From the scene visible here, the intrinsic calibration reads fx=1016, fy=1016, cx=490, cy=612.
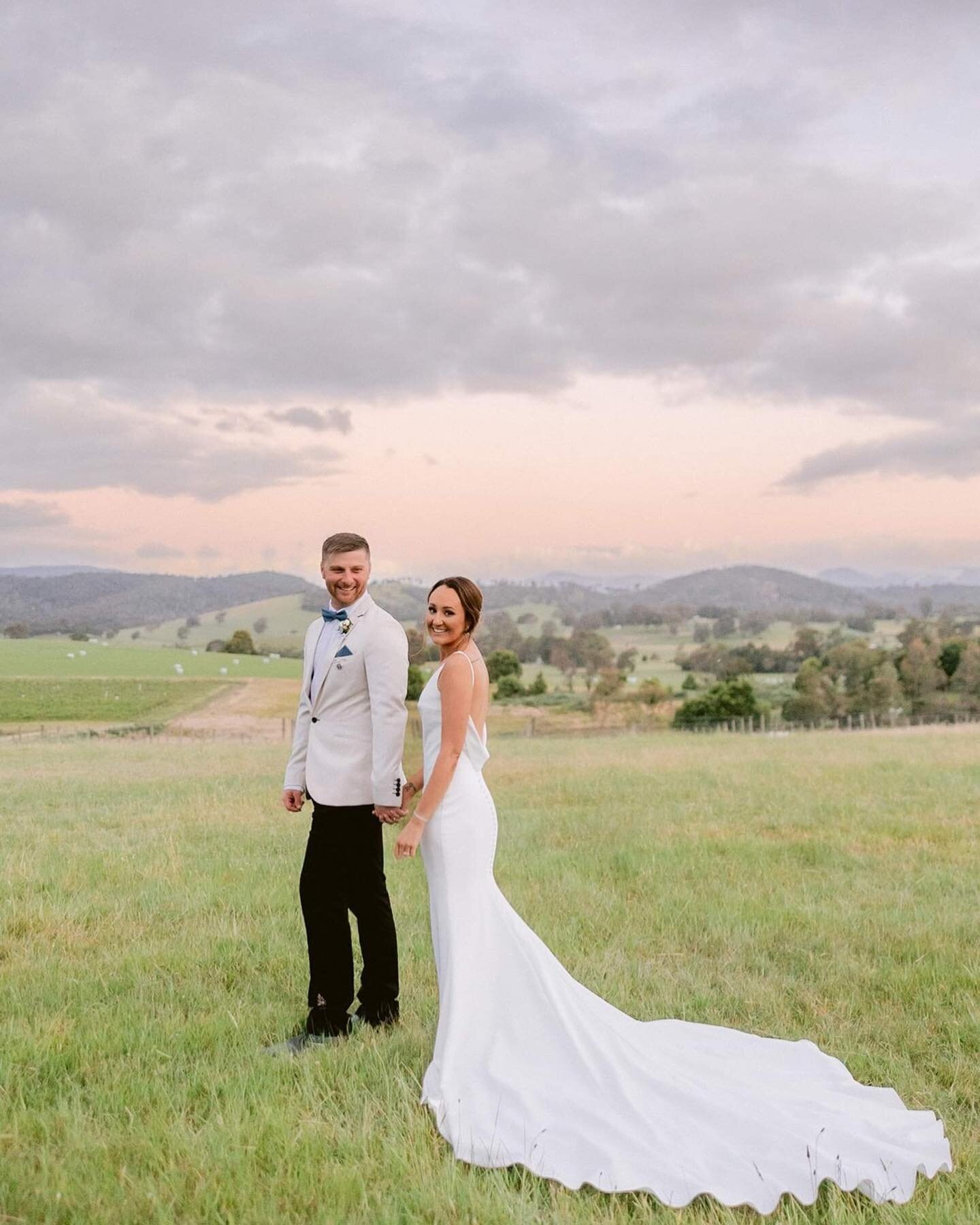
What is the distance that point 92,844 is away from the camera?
40.6 ft

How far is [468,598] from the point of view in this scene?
5453mm

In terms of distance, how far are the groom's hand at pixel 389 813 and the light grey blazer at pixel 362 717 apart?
0.03 m

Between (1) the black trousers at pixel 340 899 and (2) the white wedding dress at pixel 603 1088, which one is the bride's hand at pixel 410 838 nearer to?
(2) the white wedding dress at pixel 603 1088

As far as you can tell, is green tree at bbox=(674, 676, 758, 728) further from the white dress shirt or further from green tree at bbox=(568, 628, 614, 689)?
the white dress shirt

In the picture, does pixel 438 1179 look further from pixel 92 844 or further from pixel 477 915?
pixel 92 844

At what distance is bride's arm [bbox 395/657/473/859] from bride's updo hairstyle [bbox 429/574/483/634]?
256mm

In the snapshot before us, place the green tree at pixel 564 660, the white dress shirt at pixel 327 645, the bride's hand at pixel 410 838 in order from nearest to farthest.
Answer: the bride's hand at pixel 410 838
the white dress shirt at pixel 327 645
the green tree at pixel 564 660

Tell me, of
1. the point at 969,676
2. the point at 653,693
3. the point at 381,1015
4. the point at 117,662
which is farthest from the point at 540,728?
the point at 381,1015

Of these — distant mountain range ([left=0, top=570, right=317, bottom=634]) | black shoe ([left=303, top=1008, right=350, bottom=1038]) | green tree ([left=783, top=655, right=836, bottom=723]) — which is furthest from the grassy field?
green tree ([left=783, top=655, right=836, bottom=723])

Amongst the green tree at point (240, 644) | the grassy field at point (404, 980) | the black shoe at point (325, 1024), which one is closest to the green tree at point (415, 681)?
the grassy field at point (404, 980)

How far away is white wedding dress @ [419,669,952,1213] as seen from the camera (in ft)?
14.2

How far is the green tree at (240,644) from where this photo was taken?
72688mm

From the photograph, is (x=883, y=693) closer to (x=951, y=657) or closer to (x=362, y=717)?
(x=951, y=657)

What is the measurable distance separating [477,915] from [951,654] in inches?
4217
